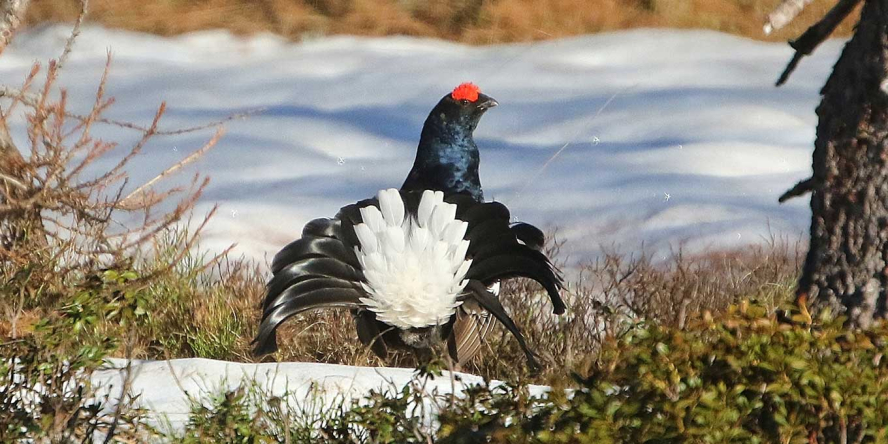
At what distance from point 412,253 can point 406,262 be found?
0.04 metres

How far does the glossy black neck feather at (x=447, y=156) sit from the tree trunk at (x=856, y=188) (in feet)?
6.23

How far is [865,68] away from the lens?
→ 10.9 ft

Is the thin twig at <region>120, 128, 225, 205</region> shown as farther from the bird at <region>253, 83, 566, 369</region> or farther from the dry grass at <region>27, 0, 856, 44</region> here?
the dry grass at <region>27, 0, 856, 44</region>

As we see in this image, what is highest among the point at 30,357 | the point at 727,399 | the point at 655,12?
the point at 655,12

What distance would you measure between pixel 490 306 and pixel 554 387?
157 cm

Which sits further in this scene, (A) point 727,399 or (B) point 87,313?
(B) point 87,313

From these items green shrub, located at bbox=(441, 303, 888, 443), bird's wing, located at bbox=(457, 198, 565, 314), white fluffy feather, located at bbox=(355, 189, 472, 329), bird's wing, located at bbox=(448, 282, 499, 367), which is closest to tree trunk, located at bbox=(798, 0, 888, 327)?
green shrub, located at bbox=(441, 303, 888, 443)

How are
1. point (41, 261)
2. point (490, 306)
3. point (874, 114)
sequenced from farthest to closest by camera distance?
point (41, 261) < point (490, 306) < point (874, 114)

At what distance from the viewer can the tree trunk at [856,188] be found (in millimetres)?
3279

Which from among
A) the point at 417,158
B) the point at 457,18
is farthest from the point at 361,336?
the point at 457,18

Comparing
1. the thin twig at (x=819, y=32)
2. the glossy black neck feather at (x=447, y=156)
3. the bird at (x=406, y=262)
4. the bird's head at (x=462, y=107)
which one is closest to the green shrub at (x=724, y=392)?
the thin twig at (x=819, y=32)

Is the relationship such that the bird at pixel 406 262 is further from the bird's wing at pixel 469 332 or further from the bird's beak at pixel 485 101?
the bird's beak at pixel 485 101

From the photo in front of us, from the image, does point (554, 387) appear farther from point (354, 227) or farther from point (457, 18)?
point (457, 18)

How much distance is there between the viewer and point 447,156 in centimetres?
504
